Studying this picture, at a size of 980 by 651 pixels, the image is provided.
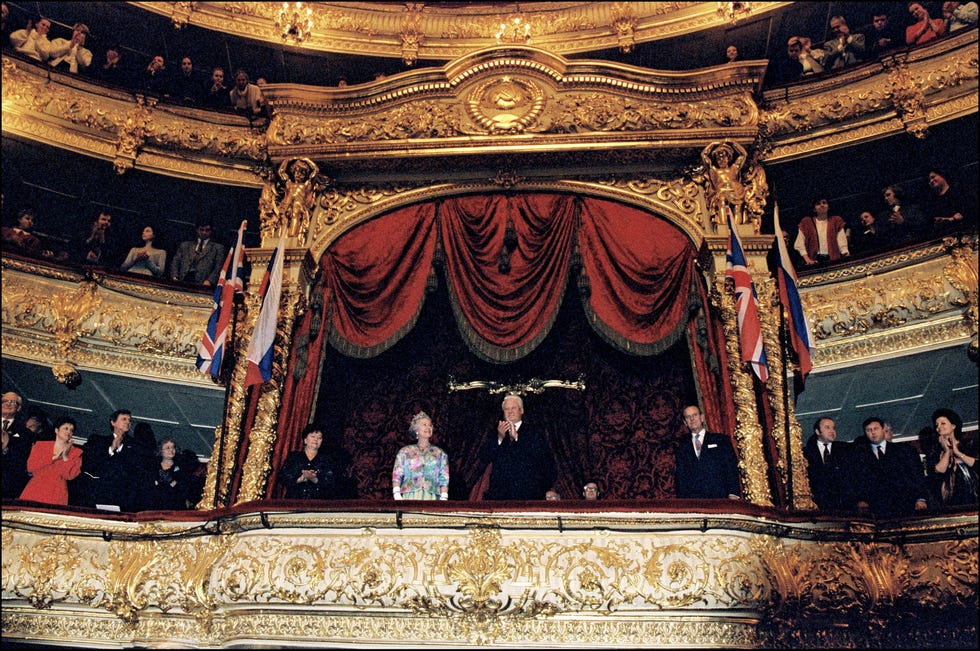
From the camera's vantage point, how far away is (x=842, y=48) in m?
10.1

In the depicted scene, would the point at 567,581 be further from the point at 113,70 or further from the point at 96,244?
the point at 113,70

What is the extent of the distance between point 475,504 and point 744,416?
2.87 metres

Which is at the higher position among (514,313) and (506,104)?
(506,104)

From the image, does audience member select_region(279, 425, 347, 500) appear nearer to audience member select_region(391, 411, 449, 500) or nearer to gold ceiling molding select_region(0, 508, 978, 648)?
audience member select_region(391, 411, 449, 500)

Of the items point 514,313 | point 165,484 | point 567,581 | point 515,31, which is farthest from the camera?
point 515,31

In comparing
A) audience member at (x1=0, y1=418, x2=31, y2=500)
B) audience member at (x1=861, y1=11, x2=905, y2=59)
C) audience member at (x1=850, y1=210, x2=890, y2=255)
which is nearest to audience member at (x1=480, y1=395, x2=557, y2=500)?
audience member at (x1=0, y1=418, x2=31, y2=500)

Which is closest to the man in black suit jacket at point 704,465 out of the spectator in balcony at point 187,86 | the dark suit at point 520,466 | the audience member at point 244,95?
the dark suit at point 520,466

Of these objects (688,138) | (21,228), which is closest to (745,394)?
(688,138)

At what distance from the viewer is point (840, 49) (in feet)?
33.3

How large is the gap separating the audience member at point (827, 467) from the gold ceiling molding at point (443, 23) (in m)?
6.12

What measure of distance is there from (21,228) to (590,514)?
7.37m

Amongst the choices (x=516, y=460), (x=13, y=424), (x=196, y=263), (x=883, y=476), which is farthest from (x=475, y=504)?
(x=196, y=263)

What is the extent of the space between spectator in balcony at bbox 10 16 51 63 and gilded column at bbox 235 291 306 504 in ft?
16.6

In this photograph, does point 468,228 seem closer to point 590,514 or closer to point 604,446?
point 604,446
